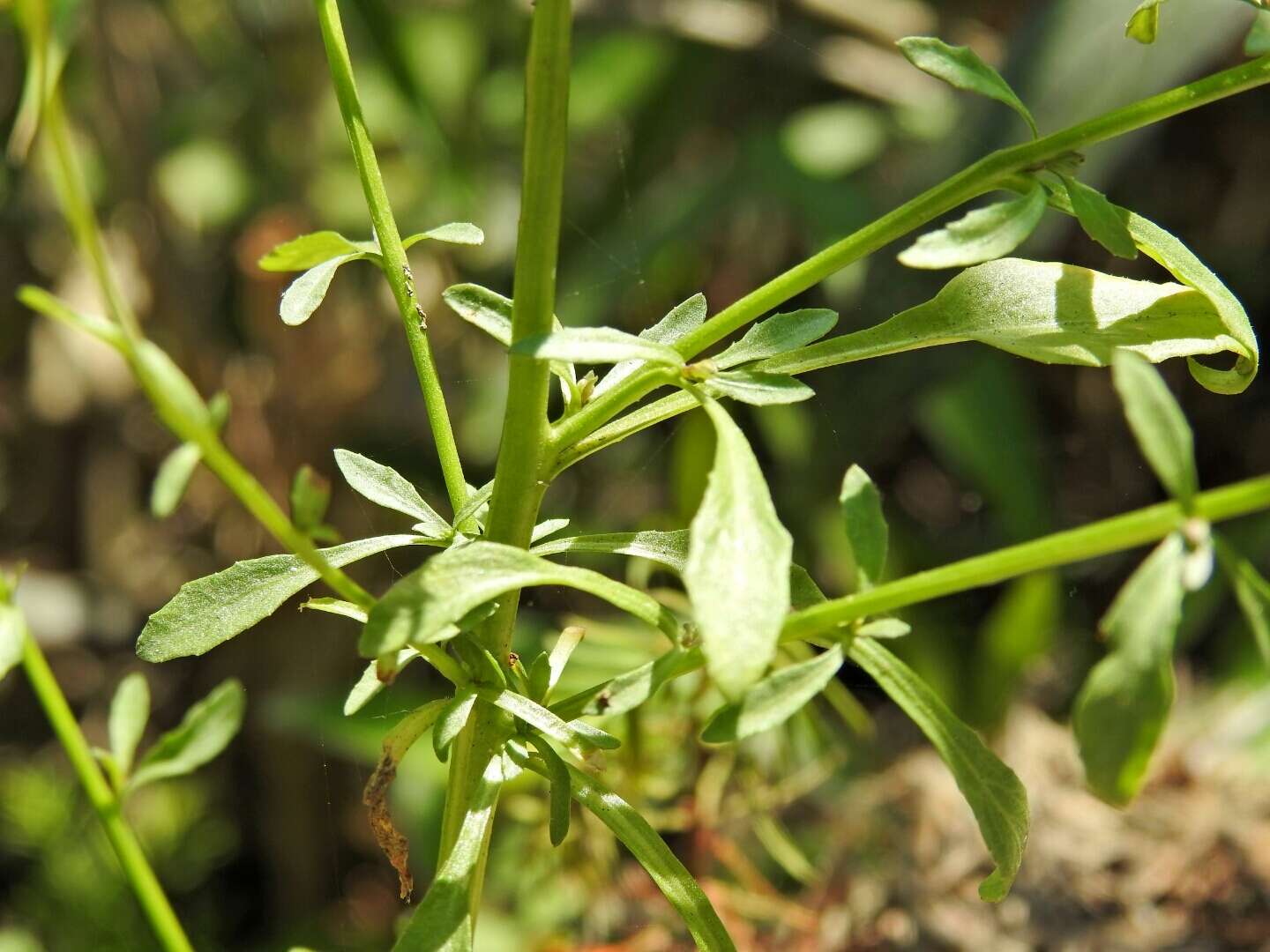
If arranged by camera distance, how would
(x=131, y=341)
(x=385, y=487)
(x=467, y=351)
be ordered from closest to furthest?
Result: 1. (x=131, y=341)
2. (x=385, y=487)
3. (x=467, y=351)

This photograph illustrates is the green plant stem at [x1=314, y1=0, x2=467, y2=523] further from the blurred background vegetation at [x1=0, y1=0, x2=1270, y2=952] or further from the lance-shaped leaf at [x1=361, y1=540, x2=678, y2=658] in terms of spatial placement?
the blurred background vegetation at [x1=0, y1=0, x2=1270, y2=952]

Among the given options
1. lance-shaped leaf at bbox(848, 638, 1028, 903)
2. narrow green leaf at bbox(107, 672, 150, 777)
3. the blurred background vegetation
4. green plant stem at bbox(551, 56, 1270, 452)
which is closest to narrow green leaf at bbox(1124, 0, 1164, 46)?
green plant stem at bbox(551, 56, 1270, 452)

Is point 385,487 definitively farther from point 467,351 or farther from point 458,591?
point 467,351

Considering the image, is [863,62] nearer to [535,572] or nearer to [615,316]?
[615,316]

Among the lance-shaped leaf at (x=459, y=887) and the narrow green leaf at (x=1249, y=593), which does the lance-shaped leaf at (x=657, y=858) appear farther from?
the narrow green leaf at (x=1249, y=593)

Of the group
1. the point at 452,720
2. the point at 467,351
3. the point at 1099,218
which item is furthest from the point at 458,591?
the point at 467,351

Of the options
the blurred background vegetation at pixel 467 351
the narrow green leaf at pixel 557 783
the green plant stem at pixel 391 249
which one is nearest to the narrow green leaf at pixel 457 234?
the green plant stem at pixel 391 249
